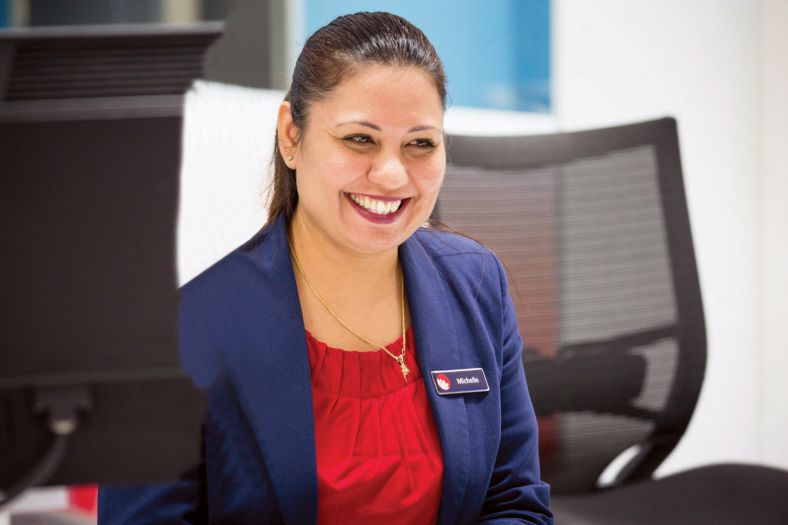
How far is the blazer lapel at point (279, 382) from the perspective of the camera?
1001 millimetres

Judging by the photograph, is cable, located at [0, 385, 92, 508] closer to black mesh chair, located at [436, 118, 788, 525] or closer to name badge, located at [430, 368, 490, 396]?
name badge, located at [430, 368, 490, 396]

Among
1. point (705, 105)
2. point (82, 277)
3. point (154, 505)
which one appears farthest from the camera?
point (705, 105)

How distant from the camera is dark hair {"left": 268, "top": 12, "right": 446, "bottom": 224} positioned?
108 centimetres

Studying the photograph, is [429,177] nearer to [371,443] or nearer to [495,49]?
[371,443]

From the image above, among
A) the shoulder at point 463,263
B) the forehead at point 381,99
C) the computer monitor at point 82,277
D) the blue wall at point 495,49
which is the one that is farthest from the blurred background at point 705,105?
the computer monitor at point 82,277

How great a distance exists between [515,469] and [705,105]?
1636 mm

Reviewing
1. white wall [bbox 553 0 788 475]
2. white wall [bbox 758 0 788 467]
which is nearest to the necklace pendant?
white wall [bbox 553 0 788 475]

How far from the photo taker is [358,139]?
107 cm

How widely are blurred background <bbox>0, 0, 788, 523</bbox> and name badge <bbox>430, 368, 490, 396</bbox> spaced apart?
1.22 meters

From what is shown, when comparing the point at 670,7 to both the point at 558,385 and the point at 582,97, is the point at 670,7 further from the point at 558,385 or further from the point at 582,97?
the point at 558,385

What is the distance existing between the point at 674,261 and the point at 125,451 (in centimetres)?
130

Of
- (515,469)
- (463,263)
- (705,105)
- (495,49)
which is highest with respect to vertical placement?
(495,49)

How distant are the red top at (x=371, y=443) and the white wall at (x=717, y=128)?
1.42m

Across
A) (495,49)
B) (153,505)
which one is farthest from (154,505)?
(495,49)
